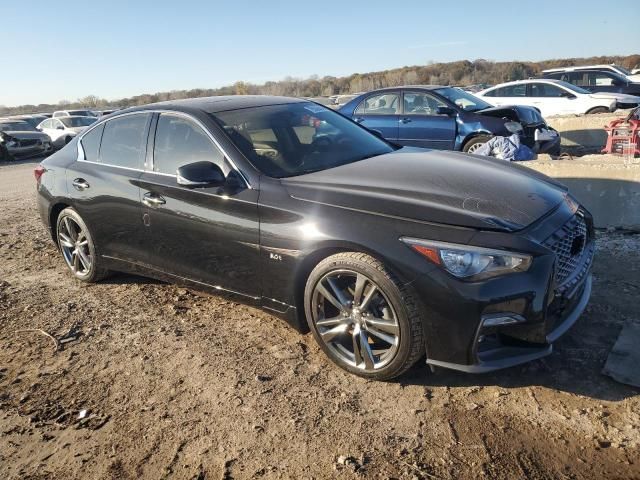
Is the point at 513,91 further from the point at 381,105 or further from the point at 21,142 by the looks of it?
the point at 21,142

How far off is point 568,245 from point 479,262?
0.71 meters

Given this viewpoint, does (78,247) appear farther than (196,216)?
Yes

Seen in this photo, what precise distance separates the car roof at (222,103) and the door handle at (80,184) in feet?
2.47

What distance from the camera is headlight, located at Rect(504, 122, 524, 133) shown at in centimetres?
868

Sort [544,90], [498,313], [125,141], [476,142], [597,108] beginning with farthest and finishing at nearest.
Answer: [544,90] → [597,108] → [476,142] → [125,141] → [498,313]

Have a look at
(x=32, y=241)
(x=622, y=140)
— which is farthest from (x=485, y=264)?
(x=622, y=140)

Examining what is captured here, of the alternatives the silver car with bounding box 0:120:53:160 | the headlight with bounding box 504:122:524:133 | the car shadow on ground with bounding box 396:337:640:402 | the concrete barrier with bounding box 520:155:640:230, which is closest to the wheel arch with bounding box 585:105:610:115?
the headlight with bounding box 504:122:524:133

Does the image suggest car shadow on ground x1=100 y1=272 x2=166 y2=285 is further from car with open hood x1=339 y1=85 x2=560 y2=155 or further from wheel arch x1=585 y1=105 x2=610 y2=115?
wheel arch x1=585 y1=105 x2=610 y2=115

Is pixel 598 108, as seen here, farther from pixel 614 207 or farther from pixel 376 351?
pixel 376 351

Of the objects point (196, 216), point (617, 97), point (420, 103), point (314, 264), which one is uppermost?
point (617, 97)

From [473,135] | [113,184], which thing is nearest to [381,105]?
[473,135]

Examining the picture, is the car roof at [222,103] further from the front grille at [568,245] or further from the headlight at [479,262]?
the front grille at [568,245]

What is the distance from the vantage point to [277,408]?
2.96m

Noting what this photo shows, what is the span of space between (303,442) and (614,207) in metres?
4.49
